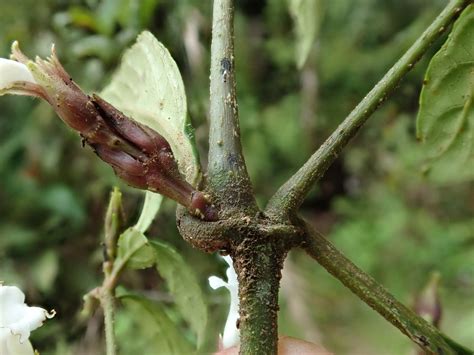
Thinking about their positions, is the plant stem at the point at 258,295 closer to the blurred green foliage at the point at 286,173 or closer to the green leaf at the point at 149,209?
the green leaf at the point at 149,209

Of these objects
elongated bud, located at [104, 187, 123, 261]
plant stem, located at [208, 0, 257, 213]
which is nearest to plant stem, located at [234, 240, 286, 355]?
plant stem, located at [208, 0, 257, 213]

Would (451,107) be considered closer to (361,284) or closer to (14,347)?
(361,284)

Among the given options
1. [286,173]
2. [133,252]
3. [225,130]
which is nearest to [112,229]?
[133,252]

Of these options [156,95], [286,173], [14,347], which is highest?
[286,173]

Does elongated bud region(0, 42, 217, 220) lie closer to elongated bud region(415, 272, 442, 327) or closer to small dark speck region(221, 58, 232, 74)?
small dark speck region(221, 58, 232, 74)

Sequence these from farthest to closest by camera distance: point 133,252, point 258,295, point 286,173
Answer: point 286,173 < point 133,252 < point 258,295

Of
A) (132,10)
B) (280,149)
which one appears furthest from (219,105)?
(280,149)

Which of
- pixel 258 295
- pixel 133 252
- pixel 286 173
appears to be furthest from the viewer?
pixel 286 173
